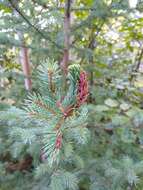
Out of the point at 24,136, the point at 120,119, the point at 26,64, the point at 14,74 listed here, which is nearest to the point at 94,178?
the point at 120,119

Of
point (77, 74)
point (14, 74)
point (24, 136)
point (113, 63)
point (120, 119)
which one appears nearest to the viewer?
point (77, 74)

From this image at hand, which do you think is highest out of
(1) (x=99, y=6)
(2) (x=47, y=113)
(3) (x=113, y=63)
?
(1) (x=99, y=6)

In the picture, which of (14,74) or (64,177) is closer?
(64,177)

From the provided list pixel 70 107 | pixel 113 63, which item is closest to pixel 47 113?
pixel 70 107

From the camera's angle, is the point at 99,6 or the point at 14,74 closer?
the point at 99,6

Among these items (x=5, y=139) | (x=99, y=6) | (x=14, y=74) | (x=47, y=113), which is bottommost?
(x=5, y=139)

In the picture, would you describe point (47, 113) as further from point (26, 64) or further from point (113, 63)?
point (113, 63)

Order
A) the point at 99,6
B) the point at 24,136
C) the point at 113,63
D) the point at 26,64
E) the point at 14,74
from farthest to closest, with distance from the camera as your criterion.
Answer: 1. the point at 113,63
2. the point at 26,64
3. the point at 14,74
4. the point at 99,6
5. the point at 24,136

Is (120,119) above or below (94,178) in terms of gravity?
above

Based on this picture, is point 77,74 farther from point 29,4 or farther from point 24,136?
point 29,4
